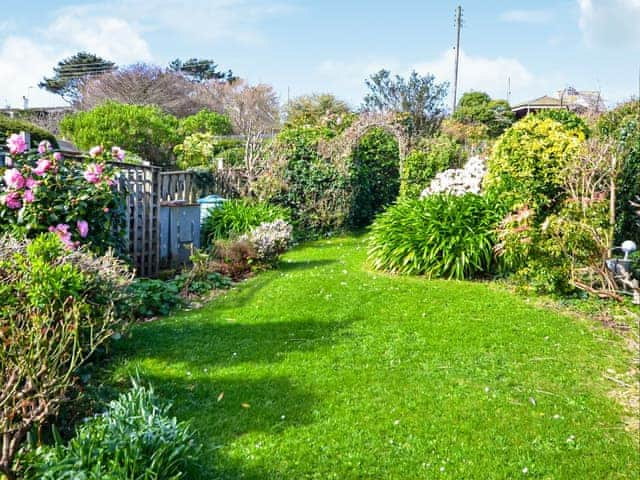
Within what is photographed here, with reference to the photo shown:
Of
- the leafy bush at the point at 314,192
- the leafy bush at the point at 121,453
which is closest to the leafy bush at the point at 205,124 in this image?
the leafy bush at the point at 314,192

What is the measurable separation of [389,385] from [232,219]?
7062 mm

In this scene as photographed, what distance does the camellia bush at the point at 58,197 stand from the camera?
552 centimetres

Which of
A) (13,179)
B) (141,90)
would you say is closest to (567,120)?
(13,179)

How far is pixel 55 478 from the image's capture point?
263cm

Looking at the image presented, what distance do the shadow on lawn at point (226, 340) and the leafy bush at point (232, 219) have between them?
4714 millimetres

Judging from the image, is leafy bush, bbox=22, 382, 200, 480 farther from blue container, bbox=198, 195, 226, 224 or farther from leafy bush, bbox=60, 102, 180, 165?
leafy bush, bbox=60, 102, 180, 165

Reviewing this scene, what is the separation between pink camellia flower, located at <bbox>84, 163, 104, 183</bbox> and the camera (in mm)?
5922

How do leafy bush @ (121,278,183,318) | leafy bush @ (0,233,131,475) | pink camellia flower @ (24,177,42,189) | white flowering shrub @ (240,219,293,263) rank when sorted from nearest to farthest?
leafy bush @ (0,233,131,475) < pink camellia flower @ (24,177,42,189) < leafy bush @ (121,278,183,318) < white flowering shrub @ (240,219,293,263)

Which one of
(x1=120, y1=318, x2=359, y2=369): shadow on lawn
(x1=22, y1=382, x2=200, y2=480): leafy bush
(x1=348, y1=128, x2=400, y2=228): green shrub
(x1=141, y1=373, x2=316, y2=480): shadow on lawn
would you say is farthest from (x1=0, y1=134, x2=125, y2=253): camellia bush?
(x1=348, y1=128, x2=400, y2=228): green shrub

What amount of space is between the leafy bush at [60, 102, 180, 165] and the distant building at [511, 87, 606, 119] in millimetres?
10959

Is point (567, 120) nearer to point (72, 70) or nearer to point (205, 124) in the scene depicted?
point (205, 124)

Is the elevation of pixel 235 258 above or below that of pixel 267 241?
below

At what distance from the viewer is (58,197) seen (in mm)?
5684

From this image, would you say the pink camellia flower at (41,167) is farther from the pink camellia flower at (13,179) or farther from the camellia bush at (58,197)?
the pink camellia flower at (13,179)
